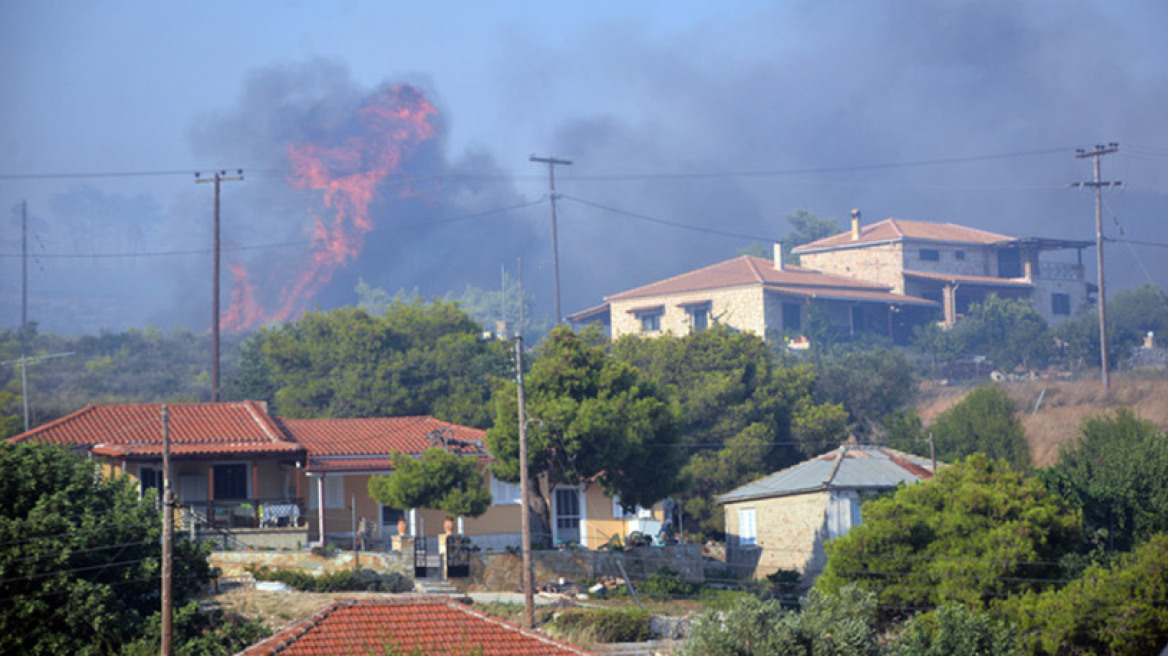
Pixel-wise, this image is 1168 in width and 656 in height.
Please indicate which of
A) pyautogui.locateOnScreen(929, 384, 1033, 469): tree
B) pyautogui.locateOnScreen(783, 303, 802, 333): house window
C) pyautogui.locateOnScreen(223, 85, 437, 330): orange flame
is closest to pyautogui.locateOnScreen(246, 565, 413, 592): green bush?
pyautogui.locateOnScreen(929, 384, 1033, 469): tree

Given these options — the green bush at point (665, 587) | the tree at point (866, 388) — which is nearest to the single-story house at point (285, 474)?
the green bush at point (665, 587)

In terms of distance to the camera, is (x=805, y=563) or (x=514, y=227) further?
(x=514, y=227)

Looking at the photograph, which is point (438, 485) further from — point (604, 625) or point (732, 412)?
point (732, 412)

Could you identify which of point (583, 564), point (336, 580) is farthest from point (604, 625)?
point (583, 564)

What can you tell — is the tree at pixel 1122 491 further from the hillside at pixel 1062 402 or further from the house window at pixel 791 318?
the house window at pixel 791 318

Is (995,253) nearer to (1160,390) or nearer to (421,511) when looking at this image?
(1160,390)

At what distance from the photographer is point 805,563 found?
5019cm

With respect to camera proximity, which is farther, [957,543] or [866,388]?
[866,388]

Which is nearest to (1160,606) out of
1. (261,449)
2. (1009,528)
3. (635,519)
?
(1009,528)

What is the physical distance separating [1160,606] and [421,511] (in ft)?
76.7

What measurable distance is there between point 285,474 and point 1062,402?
139 feet

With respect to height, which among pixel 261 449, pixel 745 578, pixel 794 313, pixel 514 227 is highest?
pixel 514 227

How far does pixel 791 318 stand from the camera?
88875mm

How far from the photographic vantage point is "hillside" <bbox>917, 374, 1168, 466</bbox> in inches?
2625
